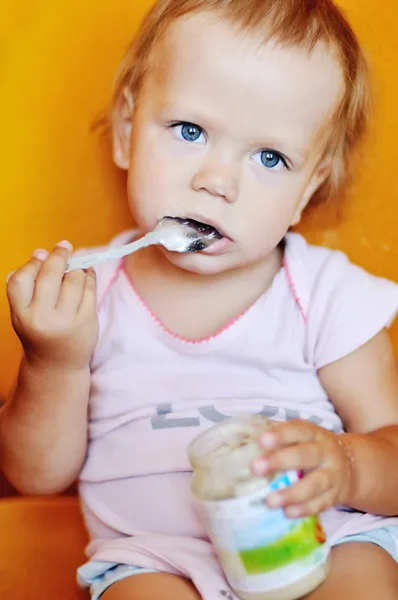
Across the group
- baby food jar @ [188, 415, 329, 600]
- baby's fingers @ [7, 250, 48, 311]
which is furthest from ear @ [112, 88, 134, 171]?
baby food jar @ [188, 415, 329, 600]

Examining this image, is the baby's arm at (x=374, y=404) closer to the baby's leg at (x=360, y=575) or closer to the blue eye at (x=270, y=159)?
the baby's leg at (x=360, y=575)

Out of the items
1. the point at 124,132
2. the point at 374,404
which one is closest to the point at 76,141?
the point at 124,132

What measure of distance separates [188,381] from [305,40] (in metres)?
0.38

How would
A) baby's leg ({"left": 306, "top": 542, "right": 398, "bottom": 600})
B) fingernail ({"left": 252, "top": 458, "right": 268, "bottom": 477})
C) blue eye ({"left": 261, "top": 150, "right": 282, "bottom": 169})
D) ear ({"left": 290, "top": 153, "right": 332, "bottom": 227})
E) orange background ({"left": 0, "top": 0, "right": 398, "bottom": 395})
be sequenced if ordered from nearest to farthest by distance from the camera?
fingernail ({"left": 252, "top": 458, "right": 268, "bottom": 477})
baby's leg ({"left": 306, "top": 542, "right": 398, "bottom": 600})
blue eye ({"left": 261, "top": 150, "right": 282, "bottom": 169})
ear ({"left": 290, "top": 153, "right": 332, "bottom": 227})
orange background ({"left": 0, "top": 0, "right": 398, "bottom": 395})

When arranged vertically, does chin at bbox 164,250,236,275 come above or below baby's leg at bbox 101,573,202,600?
above

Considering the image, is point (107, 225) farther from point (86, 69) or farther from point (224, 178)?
point (224, 178)

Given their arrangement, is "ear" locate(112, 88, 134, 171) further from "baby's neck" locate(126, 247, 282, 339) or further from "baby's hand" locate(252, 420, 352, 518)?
"baby's hand" locate(252, 420, 352, 518)

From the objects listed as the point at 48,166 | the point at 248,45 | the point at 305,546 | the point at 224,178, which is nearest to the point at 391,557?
the point at 305,546

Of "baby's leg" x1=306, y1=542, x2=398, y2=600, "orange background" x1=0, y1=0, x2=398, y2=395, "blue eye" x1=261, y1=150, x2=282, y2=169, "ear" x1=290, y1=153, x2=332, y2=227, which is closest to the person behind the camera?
"baby's leg" x1=306, y1=542, x2=398, y2=600

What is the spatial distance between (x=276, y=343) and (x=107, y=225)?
0.36 m

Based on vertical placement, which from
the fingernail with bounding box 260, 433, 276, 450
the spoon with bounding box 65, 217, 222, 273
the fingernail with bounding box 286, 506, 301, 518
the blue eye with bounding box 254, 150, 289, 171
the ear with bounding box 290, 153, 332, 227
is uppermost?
the blue eye with bounding box 254, 150, 289, 171

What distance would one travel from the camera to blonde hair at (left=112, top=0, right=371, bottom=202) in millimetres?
896

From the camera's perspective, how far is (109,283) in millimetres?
1048

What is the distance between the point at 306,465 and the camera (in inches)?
29.6
